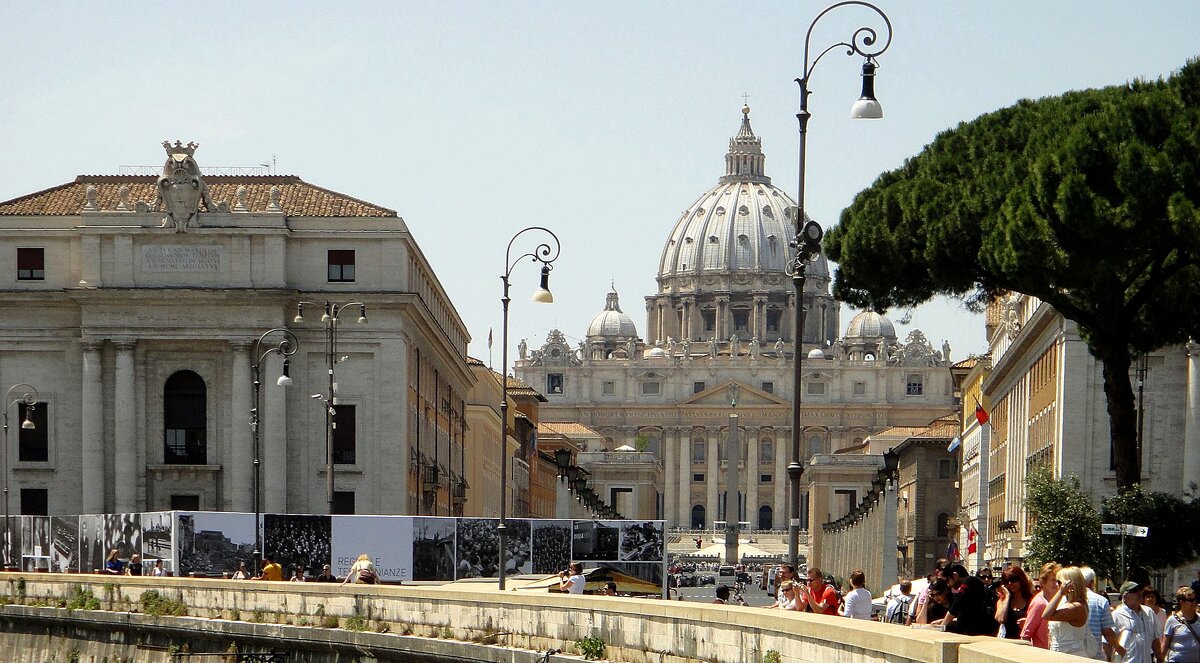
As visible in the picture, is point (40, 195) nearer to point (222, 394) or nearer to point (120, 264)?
point (120, 264)

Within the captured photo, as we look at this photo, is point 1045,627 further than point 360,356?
No

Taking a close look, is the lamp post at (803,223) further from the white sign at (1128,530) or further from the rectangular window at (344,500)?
the rectangular window at (344,500)

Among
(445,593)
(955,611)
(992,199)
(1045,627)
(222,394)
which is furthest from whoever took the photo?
(222,394)

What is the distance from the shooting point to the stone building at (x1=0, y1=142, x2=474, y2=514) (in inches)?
2186

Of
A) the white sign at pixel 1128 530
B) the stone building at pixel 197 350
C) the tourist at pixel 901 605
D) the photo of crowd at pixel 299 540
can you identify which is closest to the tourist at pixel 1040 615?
the tourist at pixel 901 605

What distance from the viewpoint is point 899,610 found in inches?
875

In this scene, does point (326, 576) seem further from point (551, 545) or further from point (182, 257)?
point (182, 257)

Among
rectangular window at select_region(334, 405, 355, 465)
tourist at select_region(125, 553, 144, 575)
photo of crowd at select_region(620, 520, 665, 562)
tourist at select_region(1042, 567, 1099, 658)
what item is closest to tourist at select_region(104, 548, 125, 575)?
tourist at select_region(125, 553, 144, 575)

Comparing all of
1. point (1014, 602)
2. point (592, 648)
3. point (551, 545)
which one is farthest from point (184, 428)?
point (1014, 602)

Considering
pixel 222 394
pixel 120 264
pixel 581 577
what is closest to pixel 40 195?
pixel 120 264

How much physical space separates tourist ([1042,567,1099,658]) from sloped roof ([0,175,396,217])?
42690 mm

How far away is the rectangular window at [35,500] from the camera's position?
184ft

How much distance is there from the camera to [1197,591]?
Result: 1733 cm

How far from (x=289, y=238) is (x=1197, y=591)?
41.6 m
